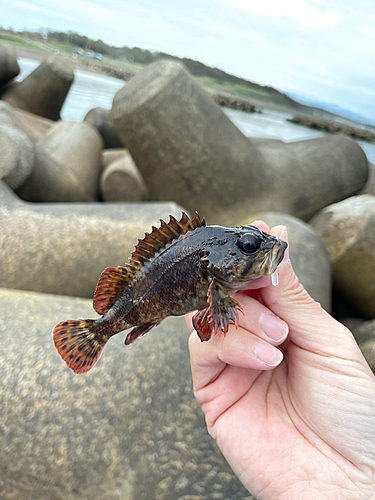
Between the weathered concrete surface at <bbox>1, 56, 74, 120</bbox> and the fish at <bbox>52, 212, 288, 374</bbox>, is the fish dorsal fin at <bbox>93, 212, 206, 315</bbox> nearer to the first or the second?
the fish at <bbox>52, 212, 288, 374</bbox>

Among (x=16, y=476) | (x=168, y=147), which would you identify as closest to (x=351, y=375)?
(x=16, y=476)

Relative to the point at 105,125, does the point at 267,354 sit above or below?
above

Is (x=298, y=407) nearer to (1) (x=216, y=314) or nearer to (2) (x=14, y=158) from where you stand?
(1) (x=216, y=314)

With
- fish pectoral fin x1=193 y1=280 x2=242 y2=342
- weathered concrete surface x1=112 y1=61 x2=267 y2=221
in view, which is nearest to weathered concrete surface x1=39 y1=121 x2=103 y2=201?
weathered concrete surface x1=112 y1=61 x2=267 y2=221

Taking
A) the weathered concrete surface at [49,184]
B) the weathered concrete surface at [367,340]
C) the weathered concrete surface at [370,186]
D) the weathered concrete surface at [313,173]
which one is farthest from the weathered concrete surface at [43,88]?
the weathered concrete surface at [367,340]

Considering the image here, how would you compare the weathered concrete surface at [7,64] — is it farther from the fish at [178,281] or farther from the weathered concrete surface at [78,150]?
the fish at [178,281]

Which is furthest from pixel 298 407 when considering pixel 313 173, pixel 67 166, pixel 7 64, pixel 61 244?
pixel 7 64

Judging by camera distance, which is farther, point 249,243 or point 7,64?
point 7,64
